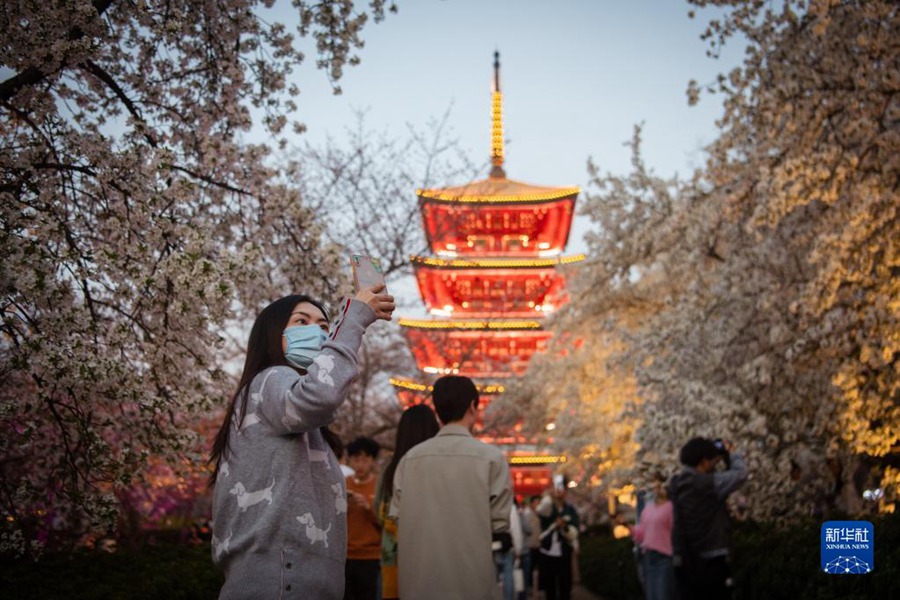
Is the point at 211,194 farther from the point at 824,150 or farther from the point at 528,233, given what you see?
the point at 528,233

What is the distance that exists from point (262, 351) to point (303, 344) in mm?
152

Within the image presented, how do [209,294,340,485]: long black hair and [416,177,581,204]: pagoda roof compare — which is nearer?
[209,294,340,485]: long black hair

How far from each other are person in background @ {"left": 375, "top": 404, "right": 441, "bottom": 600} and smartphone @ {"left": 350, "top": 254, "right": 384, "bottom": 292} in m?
2.58

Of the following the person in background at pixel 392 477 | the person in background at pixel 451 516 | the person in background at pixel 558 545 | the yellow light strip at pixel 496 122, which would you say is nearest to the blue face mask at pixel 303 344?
the person in background at pixel 451 516

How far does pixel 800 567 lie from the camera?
6.96 metres

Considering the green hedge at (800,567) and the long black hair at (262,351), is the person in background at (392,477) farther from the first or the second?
the green hedge at (800,567)

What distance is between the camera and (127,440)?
7242 millimetres

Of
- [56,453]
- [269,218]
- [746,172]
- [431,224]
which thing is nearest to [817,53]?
[746,172]

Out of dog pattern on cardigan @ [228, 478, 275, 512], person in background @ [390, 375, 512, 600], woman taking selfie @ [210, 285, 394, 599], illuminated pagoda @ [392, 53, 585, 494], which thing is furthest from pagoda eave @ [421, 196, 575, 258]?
dog pattern on cardigan @ [228, 478, 275, 512]

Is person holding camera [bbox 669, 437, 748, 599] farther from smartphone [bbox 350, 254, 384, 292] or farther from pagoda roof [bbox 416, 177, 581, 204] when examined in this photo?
pagoda roof [bbox 416, 177, 581, 204]

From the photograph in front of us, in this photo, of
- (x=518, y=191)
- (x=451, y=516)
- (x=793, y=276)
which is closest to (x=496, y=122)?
(x=518, y=191)

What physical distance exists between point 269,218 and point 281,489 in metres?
4.59

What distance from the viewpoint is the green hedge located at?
5.72 meters

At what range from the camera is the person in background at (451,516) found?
427 cm
